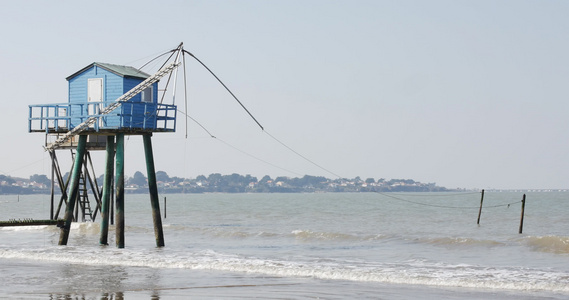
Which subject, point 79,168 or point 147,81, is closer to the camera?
point 147,81

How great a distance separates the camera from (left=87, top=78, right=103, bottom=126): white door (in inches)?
1125

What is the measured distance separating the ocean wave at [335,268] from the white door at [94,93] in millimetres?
5546

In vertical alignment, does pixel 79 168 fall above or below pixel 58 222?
above

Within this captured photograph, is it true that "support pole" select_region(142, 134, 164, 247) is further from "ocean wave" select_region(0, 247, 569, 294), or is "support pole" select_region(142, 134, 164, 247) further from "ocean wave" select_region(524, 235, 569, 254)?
"ocean wave" select_region(524, 235, 569, 254)

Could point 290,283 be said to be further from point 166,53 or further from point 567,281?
point 166,53

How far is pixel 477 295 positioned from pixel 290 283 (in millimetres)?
4999

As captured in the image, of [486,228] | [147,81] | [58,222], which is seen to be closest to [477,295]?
[147,81]

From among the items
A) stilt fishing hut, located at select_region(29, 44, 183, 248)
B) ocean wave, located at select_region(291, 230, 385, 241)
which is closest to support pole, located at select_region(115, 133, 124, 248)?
stilt fishing hut, located at select_region(29, 44, 183, 248)

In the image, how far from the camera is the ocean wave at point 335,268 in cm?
2080

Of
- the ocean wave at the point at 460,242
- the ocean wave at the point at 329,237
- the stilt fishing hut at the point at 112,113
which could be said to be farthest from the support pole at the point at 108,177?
the ocean wave at the point at 460,242

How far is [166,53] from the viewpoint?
27875mm

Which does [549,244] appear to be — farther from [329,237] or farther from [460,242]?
[329,237]

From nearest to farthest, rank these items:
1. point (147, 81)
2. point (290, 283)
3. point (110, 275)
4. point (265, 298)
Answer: point (265, 298) < point (290, 283) < point (110, 275) < point (147, 81)

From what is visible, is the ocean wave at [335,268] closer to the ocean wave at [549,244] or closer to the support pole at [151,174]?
the support pole at [151,174]
